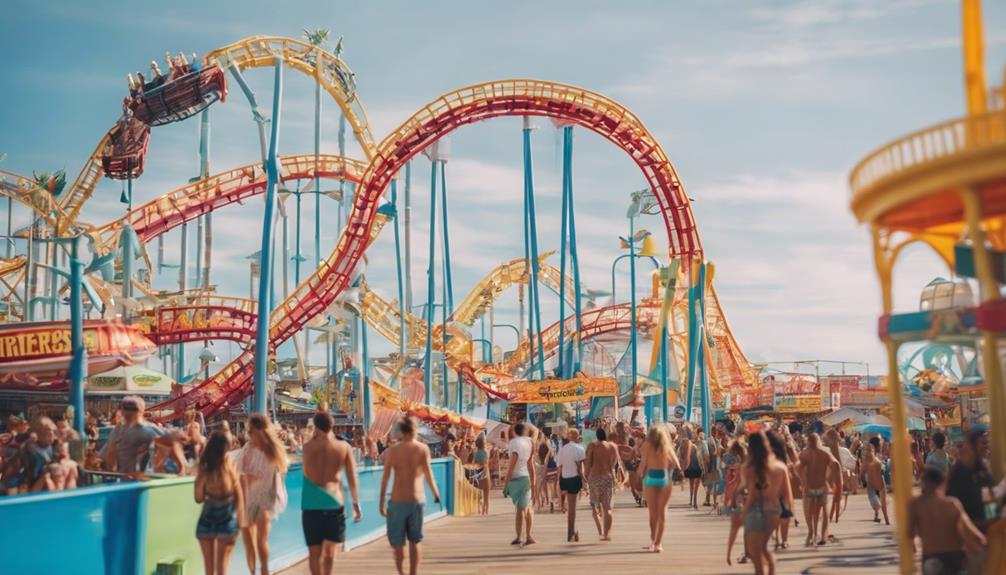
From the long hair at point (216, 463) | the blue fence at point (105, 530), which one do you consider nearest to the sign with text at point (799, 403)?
the blue fence at point (105, 530)

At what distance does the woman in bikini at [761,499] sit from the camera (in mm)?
9031

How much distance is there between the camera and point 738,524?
1078 cm

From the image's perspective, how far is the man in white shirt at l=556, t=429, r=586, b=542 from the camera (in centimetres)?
1370

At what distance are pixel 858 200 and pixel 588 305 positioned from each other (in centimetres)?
4839

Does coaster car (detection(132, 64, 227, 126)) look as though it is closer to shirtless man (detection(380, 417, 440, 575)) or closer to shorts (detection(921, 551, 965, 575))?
shirtless man (detection(380, 417, 440, 575))

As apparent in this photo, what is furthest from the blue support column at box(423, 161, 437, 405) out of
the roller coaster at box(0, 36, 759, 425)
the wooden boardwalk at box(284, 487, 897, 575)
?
the wooden boardwalk at box(284, 487, 897, 575)

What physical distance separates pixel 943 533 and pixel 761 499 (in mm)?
2674

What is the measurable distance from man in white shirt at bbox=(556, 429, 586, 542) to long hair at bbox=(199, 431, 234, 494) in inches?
245

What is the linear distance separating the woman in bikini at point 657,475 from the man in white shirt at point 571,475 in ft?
4.54

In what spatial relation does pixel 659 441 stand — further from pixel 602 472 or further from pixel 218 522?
pixel 218 522

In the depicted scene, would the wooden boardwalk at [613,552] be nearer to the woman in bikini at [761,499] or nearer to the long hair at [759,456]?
the woman in bikini at [761,499]

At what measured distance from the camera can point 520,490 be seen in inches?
514

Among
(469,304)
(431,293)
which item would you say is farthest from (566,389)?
(469,304)

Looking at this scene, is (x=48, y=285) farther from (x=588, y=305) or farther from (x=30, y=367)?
(x=588, y=305)
